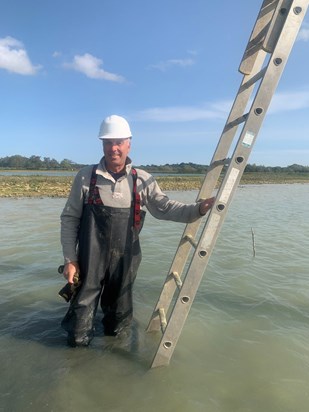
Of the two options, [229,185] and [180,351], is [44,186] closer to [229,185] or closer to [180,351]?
[180,351]

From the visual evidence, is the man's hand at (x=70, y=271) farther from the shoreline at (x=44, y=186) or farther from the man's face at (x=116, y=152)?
the shoreline at (x=44, y=186)

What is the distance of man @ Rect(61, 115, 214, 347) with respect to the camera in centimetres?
398

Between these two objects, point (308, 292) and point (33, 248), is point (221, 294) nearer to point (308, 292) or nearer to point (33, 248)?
point (308, 292)

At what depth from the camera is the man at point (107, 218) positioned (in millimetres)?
3977

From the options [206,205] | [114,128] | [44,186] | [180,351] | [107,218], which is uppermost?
[114,128]

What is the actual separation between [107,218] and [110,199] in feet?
0.72

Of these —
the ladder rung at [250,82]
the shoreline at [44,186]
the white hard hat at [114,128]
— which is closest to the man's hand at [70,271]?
the white hard hat at [114,128]

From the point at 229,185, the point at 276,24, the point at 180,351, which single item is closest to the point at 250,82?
the point at 276,24

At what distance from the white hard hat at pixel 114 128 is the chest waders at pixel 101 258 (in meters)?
0.45

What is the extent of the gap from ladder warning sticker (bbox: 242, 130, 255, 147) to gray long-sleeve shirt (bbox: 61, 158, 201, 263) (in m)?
0.92

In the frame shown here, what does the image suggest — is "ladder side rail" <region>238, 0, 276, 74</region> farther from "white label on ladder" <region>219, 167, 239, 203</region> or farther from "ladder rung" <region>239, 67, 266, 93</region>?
"white label on ladder" <region>219, 167, 239, 203</region>

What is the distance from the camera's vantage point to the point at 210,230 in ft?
11.3

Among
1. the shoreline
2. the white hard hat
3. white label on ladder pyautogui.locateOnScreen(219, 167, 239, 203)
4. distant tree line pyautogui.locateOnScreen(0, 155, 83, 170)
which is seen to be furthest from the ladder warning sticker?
distant tree line pyautogui.locateOnScreen(0, 155, 83, 170)

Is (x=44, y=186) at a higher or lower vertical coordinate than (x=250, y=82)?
lower
